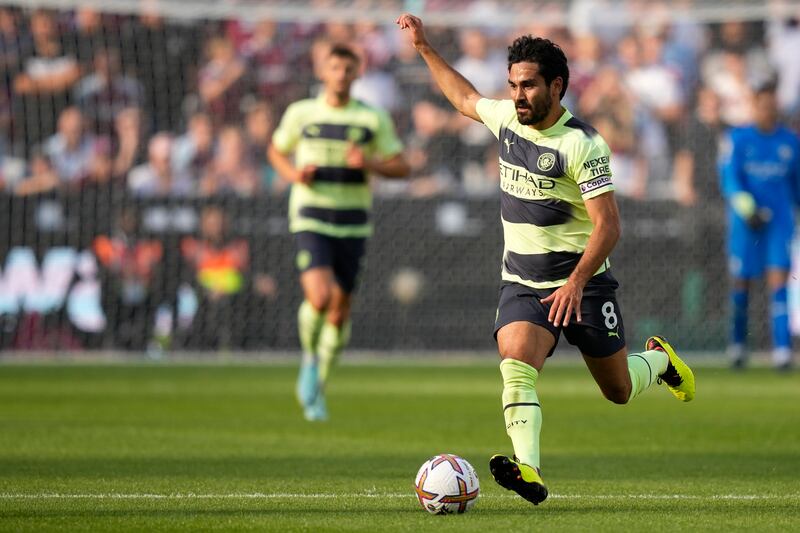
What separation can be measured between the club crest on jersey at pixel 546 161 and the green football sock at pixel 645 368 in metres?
1.13

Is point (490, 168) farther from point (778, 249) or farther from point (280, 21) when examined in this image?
point (778, 249)

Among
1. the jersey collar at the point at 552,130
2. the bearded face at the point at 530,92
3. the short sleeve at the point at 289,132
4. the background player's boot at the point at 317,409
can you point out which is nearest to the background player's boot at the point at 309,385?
the background player's boot at the point at 317,409

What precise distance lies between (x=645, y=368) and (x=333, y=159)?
500 cm

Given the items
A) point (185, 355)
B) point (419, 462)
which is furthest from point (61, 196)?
point (419, 462)

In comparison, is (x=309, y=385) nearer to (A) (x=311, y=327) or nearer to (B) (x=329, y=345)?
(B) (x=329, y=345)

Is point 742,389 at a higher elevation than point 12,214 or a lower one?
lower

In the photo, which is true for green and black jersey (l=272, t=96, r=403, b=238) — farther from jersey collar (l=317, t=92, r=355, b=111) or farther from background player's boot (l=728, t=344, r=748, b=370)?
background player's boot (l=728, t=344, r=748, b=370)

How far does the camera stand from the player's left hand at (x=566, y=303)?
618cm

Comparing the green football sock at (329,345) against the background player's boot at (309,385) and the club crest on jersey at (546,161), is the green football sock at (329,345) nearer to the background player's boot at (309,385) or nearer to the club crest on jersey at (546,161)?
the background player's boot at (309,385)

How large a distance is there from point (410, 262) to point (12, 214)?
5.09m

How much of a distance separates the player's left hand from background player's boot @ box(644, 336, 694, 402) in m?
1.51

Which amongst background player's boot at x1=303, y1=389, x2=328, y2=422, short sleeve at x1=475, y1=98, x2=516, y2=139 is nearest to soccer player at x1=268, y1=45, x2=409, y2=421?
background player's boot at x1=303, y1=389, x2=328, y2=422

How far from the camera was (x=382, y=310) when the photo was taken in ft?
63.7

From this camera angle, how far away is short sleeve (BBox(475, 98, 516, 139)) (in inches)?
269
